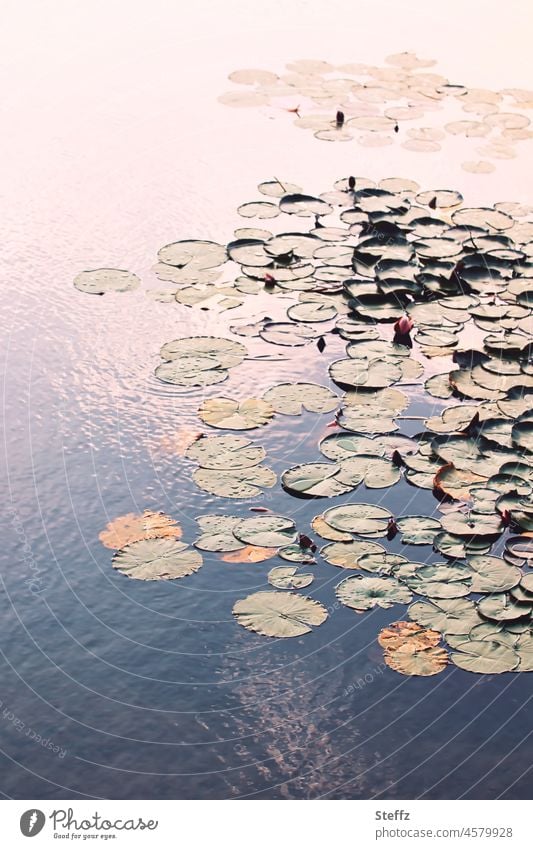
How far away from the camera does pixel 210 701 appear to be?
548 centimetres

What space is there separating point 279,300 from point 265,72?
4.45 m

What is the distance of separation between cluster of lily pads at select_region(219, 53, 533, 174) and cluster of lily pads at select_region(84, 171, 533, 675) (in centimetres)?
124

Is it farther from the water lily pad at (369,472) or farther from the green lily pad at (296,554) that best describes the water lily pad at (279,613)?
the water lily pad at (369,472)

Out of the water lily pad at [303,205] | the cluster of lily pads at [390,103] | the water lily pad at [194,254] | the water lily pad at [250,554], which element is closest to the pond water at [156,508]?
the water lily pad at [250,554]

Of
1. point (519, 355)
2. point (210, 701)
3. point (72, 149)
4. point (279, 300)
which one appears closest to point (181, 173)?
point (72, 149)

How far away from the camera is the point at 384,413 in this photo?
283 inches

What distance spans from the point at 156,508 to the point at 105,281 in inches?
102

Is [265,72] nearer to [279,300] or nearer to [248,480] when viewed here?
[279,300]

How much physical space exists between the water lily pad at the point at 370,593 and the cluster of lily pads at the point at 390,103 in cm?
529

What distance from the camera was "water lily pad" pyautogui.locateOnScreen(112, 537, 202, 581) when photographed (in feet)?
19.9

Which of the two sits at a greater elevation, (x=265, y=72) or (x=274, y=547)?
(x=265, y=72)

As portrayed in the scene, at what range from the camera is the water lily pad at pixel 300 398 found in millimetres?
7246

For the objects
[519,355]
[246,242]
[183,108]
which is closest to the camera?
[519,355]

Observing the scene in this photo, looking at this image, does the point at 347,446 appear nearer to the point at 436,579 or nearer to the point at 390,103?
the point at 436,579
